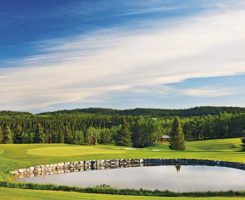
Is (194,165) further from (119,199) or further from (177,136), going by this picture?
(119,199)

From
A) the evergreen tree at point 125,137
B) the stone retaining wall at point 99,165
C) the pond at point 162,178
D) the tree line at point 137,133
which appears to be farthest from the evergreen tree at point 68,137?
the pond at point 162,178

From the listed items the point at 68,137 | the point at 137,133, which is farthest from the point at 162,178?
the point at 68,137

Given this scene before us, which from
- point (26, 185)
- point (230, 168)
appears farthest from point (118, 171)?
point (26, 185)

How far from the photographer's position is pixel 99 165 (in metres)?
58.2

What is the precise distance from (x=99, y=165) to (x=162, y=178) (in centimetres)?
1489

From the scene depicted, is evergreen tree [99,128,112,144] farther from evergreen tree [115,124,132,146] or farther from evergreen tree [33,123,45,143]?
evergreen tree [115,124,132,146]

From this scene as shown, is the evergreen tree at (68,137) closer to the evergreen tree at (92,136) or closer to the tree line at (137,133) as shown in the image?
the tree line at (137,133)

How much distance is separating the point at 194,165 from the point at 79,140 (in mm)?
55060

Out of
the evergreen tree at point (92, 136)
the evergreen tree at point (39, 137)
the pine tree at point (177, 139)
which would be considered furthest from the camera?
the evergreen tree at point (92, 136)

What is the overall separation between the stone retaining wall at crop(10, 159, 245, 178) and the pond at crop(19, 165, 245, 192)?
7.14 feet

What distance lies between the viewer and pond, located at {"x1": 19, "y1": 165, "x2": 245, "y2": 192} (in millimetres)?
38906

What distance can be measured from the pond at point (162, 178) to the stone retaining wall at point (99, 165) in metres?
2.18

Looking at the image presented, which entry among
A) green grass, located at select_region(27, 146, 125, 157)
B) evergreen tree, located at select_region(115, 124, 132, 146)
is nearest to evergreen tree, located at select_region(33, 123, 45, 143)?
evergreen tree, located at select_region(115, 124, 132, 146)

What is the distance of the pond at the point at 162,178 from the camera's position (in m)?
38.9
